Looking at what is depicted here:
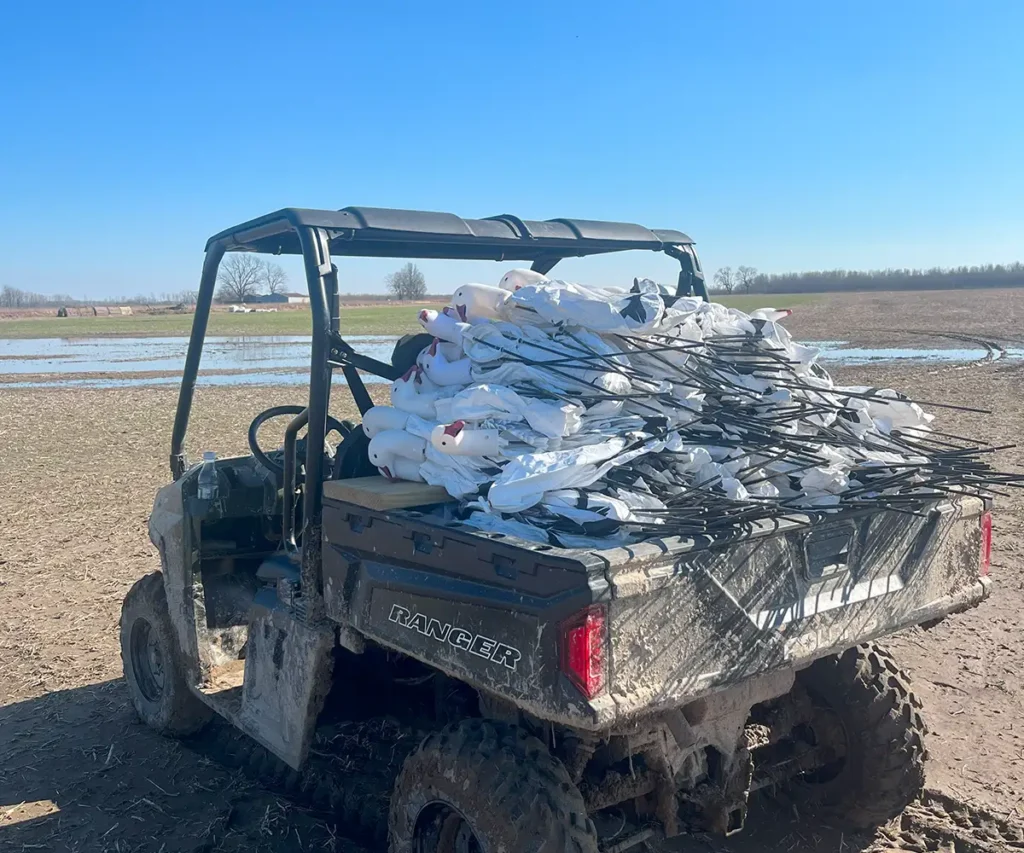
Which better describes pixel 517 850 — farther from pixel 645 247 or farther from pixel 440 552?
pixel 645 247

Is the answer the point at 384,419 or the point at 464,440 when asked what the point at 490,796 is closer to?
the point at 464,440

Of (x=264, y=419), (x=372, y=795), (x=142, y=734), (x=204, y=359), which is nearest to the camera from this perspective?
(x=372, y=795)

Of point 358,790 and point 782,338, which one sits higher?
point 782,338

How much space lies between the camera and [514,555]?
2568mm

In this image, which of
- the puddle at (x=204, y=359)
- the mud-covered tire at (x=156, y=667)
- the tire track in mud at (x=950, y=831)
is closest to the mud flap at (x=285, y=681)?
the mud-covered tire at (x=156, y=667)

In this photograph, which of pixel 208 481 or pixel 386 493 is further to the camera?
pixel 208 481

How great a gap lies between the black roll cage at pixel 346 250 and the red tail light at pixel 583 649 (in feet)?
4.12

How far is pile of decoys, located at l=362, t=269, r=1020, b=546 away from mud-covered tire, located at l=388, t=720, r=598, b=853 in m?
0.65

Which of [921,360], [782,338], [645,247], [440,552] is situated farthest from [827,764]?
[921,360]

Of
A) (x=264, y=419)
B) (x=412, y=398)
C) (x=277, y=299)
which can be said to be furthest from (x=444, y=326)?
Answer: (x=277, y=299)

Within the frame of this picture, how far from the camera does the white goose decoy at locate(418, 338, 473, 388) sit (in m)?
3.39

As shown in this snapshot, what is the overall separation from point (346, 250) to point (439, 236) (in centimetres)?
49

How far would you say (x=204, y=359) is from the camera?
1181 inches

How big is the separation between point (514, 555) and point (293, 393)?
18.0 metres
